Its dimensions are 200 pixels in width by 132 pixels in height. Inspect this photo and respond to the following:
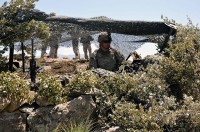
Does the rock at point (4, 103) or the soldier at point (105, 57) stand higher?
the soldier at point (105, 57)

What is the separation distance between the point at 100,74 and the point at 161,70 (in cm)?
126

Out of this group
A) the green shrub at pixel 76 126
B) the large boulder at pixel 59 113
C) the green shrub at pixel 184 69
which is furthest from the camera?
the green shrub at pixel 184 69

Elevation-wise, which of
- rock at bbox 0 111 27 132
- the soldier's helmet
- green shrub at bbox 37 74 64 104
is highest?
the soldier's helmet

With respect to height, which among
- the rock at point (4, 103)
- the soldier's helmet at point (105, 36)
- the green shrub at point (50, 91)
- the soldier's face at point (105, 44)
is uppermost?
the soldier's helmet at point (105, 36)

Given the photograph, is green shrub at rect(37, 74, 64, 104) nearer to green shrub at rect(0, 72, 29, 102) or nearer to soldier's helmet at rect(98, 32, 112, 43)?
green shrub at rect(0, 72, 29, 102)

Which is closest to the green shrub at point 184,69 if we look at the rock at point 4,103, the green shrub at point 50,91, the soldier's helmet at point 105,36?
the green shrub at point 50,91

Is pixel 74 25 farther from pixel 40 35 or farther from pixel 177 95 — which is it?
pixel 177 95

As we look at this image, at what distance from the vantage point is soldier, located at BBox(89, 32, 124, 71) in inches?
415

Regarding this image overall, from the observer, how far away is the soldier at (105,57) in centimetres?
1054

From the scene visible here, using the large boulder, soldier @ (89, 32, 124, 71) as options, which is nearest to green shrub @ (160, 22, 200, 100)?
the large boulder

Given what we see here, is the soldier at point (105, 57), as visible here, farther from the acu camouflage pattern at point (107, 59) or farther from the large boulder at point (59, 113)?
the large boulder at point (59, 113)

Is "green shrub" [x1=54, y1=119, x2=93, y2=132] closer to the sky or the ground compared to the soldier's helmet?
closer to the ground

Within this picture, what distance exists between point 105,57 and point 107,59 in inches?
3.1

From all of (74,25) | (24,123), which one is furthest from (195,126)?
(74,25)
